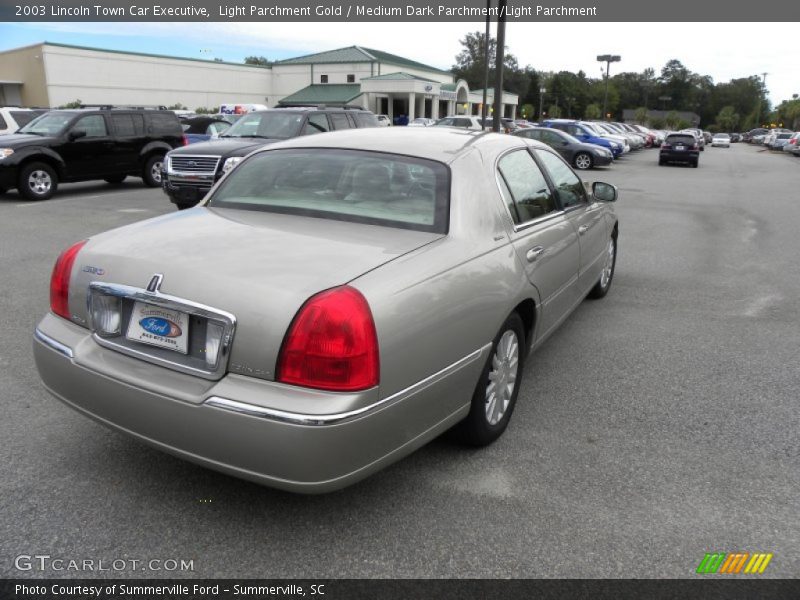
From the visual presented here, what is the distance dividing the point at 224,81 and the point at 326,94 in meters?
11.4

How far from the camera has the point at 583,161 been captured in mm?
24031

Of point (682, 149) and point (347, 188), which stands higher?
point (347, 188)

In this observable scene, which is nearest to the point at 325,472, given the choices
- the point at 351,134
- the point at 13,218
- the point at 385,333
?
the point at 385,333

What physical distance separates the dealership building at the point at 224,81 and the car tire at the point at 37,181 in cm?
3650

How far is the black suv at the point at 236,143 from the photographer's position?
1037 cm

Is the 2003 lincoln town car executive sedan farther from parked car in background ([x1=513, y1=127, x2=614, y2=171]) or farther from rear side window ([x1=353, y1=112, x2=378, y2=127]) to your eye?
parked car in background ([x1=513, y1=127, x2=614, y2=171])

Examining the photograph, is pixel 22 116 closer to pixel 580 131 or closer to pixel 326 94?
pixel 580 131

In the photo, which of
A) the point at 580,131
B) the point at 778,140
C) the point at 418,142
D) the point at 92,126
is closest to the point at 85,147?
the point at 92,126

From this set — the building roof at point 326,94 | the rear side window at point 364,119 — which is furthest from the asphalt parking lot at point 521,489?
the building roof at point 326,94

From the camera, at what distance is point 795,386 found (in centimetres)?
429

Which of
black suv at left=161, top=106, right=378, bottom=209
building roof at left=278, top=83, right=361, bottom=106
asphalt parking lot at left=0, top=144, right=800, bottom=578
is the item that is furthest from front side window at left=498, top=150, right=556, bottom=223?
building roof at left=278, top=83, right=361, bottom=106

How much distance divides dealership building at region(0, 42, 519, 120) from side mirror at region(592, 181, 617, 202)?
4410 centimetres

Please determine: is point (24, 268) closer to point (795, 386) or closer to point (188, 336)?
point (188, 336)

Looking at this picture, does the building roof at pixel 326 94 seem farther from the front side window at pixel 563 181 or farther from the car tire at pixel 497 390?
the car tire at pixel 497 390
